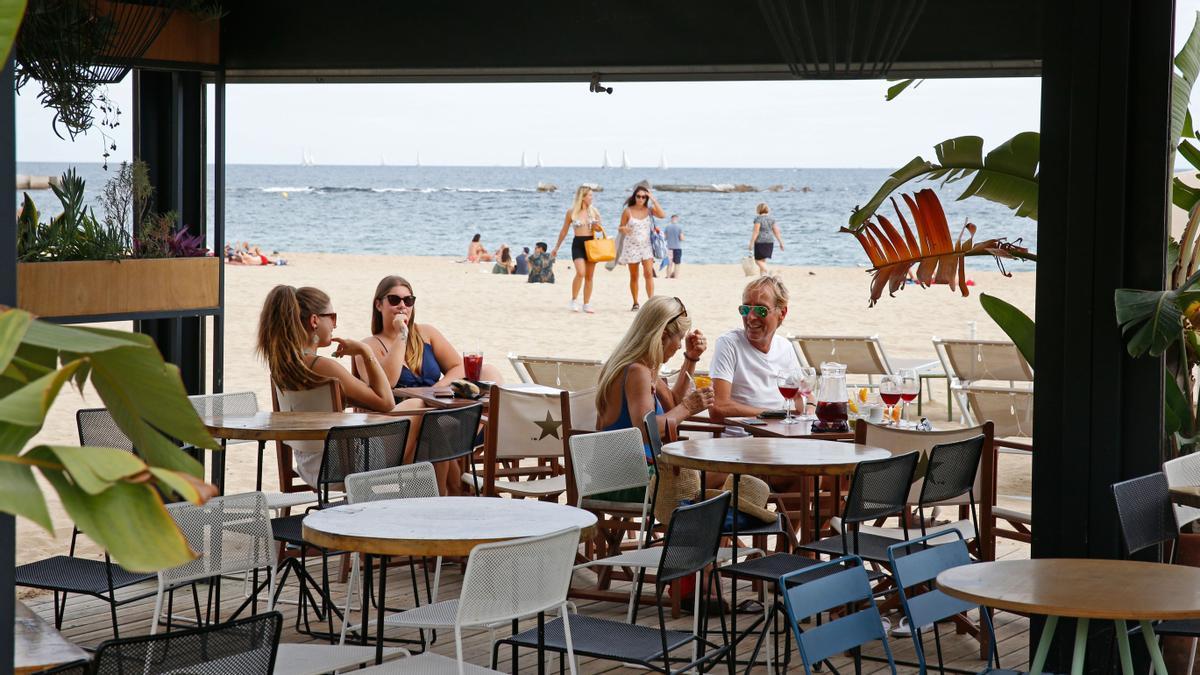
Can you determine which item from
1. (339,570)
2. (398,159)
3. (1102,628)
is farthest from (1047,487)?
(398,159)

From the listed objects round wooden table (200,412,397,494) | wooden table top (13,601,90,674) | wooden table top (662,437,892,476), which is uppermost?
round wooden table (200,412,397,494)

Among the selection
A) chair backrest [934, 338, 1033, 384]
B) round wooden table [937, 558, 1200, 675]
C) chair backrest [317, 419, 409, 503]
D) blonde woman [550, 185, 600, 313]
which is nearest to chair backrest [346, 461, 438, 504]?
chair backrest [317, 419, 409, 503]

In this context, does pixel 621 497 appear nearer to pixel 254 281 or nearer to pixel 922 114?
pixel 254 281

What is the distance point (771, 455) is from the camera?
210 inches

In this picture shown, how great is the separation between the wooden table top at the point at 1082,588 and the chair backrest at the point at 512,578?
0.99 m

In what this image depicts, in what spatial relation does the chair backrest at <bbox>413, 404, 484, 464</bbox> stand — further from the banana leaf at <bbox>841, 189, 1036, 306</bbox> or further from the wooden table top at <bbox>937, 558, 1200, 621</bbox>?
the wooden table top at <bbox>937, 558, 1200, 621</bbox>

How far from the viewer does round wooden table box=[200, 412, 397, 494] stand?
5641mm

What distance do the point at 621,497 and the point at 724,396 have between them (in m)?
1.16

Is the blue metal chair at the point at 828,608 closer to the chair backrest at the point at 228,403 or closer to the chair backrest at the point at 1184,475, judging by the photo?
the chair backrest at the point at 1184,475

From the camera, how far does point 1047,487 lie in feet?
16.3

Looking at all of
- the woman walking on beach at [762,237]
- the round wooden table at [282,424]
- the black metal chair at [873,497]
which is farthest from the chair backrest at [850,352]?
the woman walking on beach at [762,237]

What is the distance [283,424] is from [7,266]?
13.4ft

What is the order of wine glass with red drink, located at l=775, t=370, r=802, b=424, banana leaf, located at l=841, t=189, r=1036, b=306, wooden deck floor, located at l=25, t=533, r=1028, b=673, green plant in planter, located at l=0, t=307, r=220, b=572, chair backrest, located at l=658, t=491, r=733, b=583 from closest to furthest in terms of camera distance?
green plant in planter, located at l=0, t=307, r=220, b=572 < chair backrest, located at l=658, t=491, r=733, b=583 < wooden deck floor, located at l=25, t=533, r=1028, b=673 < banana leaf, located at l=841, t=189, r=1036, b=306 < wine glass with red drink, located at l=775, t=370, r=802, b=424

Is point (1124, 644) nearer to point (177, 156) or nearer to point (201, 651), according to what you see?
point (201, 651)
